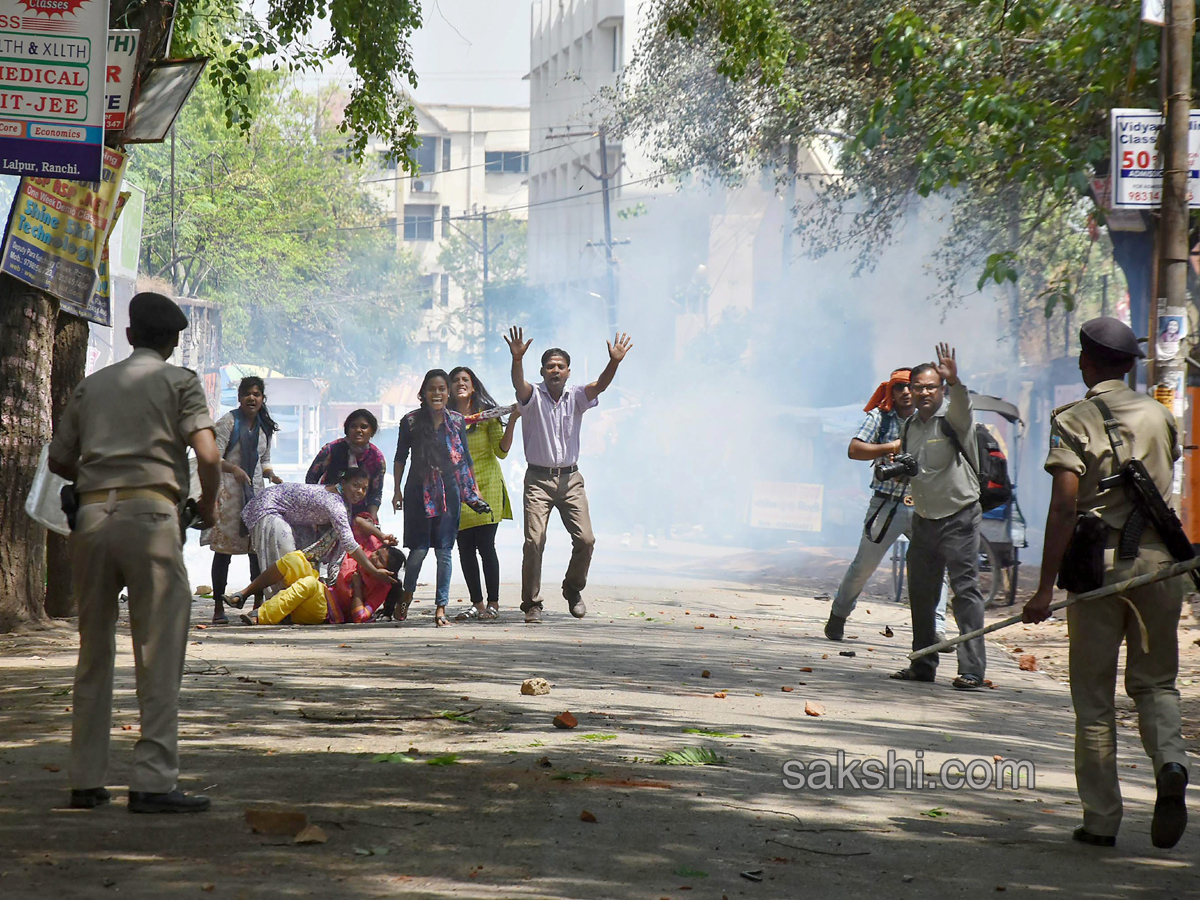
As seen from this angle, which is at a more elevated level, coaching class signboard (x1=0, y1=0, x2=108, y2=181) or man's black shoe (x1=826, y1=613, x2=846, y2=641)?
coaching class signboard (x1=0, y1=0, x2=108, y2=181)

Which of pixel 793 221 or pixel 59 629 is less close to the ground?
pixel 793 221

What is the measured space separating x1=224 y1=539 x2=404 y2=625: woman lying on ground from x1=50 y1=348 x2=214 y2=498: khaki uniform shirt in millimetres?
5580

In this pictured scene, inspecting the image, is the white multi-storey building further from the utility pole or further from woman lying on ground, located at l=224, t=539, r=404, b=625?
the utility pole

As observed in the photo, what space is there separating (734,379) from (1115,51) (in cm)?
3146

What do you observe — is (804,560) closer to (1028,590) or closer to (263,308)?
(1028,590)

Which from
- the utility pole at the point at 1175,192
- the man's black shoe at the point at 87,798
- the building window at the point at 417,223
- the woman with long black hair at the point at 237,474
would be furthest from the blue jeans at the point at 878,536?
the building window at the point at 417,223

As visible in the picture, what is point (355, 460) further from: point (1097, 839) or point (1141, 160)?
point (1097, 839)

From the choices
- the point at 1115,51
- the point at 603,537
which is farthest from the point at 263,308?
the point at 1115,51

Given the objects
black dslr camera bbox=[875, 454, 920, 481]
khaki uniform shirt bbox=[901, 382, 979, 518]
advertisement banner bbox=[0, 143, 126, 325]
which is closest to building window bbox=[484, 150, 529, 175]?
advertisement banner bbox=[0, 143, 126, 325]

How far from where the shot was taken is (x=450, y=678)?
7.34 metres

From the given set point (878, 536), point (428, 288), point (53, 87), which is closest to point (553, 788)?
point (53, 87)

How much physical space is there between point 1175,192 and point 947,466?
223 cm

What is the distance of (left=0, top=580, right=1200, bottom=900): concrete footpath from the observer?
3910 millimetres

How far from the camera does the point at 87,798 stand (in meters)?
4.38
